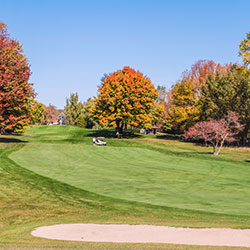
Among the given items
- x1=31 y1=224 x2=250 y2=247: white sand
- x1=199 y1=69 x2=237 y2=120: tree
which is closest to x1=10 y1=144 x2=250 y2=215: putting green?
x1=31 y1=224 x2=250 y2=247: white sand

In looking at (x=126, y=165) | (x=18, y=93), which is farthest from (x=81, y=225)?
(x=18, y=93)

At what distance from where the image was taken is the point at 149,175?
28.7m

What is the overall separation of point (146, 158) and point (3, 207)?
23.3 metres

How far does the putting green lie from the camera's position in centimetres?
2033

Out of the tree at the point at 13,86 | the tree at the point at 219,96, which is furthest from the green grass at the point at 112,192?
the tree at the point at 219,96

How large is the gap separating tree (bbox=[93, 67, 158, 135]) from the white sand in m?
55.6

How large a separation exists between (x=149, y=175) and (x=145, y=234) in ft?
53.8

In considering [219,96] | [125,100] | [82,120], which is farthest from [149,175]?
[82,120]

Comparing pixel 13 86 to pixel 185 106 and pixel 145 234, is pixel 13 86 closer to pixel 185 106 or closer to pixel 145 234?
pixel 145 234

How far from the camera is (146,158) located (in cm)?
3969

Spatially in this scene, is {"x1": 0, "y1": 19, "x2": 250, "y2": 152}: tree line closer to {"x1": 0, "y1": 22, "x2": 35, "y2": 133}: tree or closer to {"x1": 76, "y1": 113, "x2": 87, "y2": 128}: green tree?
{"x1": 0, "y1": 22, "x2": 35, "y2": 133}: tree

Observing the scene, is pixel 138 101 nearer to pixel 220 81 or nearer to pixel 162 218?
pixel 220 81

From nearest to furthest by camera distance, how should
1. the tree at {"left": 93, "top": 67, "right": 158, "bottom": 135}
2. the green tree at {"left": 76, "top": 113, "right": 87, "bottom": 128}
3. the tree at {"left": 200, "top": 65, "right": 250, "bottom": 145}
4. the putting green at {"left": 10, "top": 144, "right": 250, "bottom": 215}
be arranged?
the putting green at {"left": 10, "top": 144, "right": 250, "bottom": 215} → the tree at {"left": 200, "top": 65, "right": 250, "bottom": 145} → the tree at {"left": 93, "top": 67, "right": 158, "bottom": 135} → the green tree at {"left": 76, "top": 113, "right": 87, "bottom": 128}

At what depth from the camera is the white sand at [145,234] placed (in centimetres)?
1132
